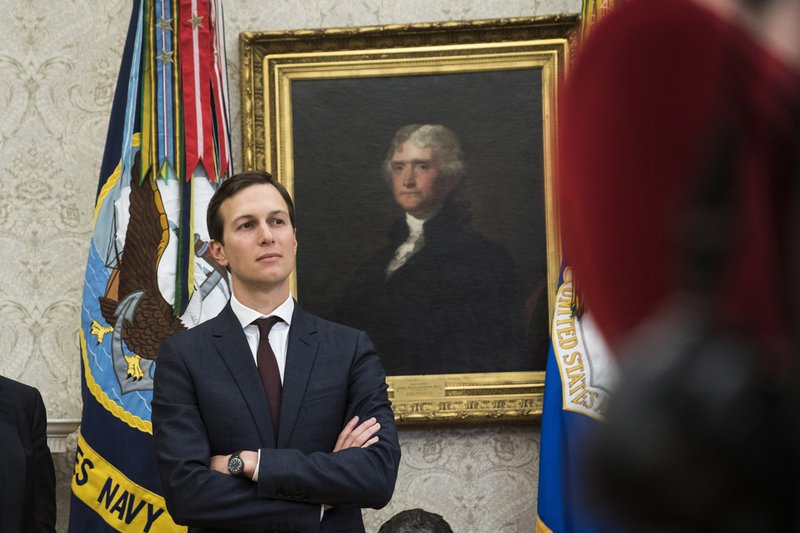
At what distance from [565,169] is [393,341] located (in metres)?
4.14

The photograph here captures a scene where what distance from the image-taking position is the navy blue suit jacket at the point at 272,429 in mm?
2973

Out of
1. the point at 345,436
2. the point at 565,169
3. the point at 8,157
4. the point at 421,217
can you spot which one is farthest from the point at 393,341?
the point at 565,169

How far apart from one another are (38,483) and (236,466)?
139 centimetres

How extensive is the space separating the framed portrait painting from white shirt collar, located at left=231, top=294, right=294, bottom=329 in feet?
4.68

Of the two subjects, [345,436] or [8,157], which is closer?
[345,436]

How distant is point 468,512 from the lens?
4.75 metres

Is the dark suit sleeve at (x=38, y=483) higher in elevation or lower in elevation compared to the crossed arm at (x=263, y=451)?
lower

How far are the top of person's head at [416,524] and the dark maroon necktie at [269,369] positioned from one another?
1030 mm

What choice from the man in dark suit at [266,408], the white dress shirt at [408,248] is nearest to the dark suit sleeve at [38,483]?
the man in dark suit at [266,408]

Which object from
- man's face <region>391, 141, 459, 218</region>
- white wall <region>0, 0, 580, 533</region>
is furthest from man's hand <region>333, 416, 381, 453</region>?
white wall <region>0, 0, 580, 533</region>

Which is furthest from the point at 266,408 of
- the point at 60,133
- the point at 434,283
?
the point at 60,133

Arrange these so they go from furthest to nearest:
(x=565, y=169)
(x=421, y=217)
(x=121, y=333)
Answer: (x=421, y=217)
(x=121, y=333)
(x=565, y=169)

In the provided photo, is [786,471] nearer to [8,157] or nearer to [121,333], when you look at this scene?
[121,333]

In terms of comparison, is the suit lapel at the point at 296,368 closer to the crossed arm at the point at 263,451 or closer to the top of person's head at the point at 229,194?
the crossed arm at the point at 263,451
